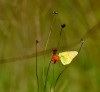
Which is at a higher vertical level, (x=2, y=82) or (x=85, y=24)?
(x=85, y=24)

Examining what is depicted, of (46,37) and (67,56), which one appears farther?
(46,37)

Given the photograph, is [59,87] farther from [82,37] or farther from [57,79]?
[82,37]

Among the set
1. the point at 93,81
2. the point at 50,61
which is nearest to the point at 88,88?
the point at 93,81

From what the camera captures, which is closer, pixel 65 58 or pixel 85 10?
pixel 65 58
